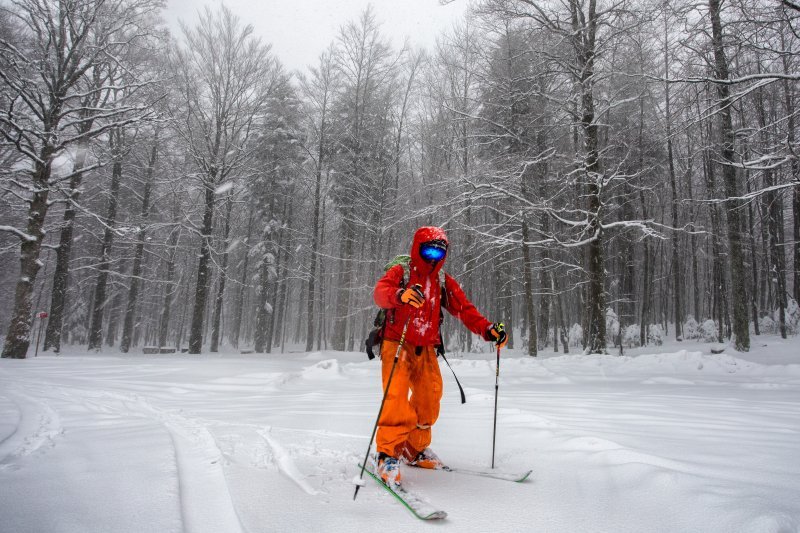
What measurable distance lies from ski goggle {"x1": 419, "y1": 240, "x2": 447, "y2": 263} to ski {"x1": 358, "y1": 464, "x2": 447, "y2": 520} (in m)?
1.71

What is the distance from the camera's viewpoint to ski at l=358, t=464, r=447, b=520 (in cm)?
201

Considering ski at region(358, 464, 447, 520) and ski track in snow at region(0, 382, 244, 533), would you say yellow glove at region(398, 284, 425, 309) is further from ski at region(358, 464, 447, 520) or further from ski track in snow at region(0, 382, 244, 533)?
ski track in snow at region(0, 382, 244, 533)

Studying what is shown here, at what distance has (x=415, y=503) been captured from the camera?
85.3 inches

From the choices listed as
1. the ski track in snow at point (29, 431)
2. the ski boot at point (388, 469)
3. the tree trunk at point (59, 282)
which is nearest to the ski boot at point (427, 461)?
the ski boot at point (388, 469)

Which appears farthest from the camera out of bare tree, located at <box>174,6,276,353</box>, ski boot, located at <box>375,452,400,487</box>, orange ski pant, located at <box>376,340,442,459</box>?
bare tree, located at <box>174,6,276,353</box>

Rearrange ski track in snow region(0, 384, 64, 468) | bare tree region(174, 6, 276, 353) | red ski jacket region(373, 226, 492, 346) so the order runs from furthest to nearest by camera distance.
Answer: bare tree region(174, 6, 276, 353) → red ski jacket region(373, 226, 492, 346) → ski track in snow region(0, 384, 64, 468)

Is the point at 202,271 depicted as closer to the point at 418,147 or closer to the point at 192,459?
the point at 418,147

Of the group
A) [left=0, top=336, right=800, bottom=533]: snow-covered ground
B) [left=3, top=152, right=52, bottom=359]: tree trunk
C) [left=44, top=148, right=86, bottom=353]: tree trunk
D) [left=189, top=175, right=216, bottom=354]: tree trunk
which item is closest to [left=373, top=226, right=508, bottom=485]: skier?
[left=0, top=336, right=800, bottom=533]: snow-covered ground

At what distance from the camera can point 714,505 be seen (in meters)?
1.93

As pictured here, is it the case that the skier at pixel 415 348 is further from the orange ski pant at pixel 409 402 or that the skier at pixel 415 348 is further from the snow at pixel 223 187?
the snow at pixel 223 187

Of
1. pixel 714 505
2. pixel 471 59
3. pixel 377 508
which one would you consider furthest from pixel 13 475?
pixel 471 59

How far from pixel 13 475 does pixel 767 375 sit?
11456 millimetres

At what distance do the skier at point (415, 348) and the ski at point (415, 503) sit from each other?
0.56ft

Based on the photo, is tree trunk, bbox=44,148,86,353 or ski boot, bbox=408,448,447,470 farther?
tree trunk, bbox=44,148,86,353
